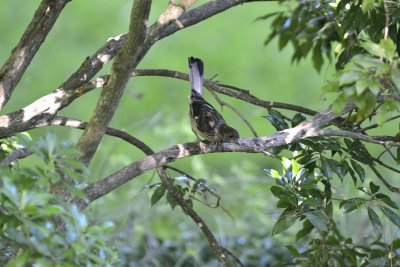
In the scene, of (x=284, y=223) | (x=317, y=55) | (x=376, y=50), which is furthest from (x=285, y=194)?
(x=317, y=55)

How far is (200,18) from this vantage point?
2.98 meters

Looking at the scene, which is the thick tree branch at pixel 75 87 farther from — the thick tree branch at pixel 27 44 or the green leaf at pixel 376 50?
the green leaf at pixel 376 50

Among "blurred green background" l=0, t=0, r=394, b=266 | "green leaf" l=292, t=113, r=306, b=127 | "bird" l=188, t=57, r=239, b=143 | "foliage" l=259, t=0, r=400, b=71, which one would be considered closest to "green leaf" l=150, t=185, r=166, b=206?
"bird" l=188, t=57, r=239, b=143

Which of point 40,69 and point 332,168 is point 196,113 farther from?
point 40,69

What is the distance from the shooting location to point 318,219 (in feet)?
8.16

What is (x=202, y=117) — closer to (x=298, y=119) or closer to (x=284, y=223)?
(x=298, y=119)

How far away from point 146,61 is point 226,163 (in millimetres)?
1338

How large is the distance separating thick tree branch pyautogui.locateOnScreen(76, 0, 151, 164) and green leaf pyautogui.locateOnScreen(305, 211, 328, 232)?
2.43ft

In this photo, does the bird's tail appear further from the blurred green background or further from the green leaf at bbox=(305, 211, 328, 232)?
the blurred green background

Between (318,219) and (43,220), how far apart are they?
41.5 inches

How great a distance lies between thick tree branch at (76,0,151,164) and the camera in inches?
90.7

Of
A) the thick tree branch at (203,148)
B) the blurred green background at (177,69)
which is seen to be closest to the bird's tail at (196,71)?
the thick tree branch at (203,148)

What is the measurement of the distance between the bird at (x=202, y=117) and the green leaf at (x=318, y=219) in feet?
2.07

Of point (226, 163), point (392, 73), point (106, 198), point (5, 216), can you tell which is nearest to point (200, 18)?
point (392, 73)
